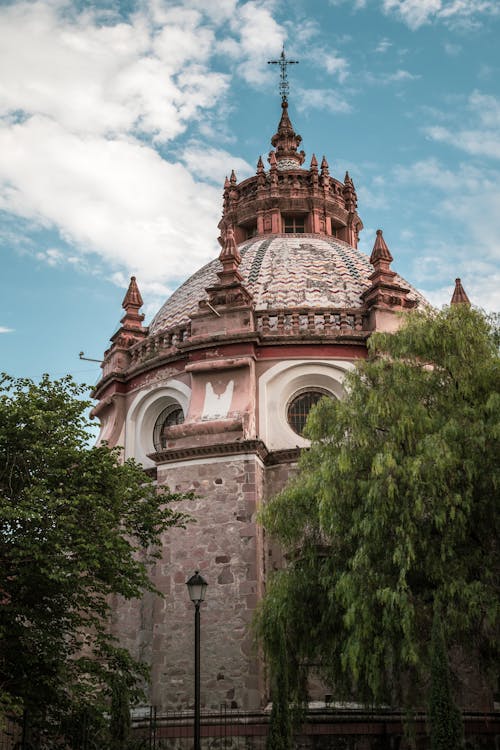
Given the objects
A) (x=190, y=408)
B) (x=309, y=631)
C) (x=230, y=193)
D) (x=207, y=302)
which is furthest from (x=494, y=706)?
(x=230, y=193)

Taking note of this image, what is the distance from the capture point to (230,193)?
35438mm

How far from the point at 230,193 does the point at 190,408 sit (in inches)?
639

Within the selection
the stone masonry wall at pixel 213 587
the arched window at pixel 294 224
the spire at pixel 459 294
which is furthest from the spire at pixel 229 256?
the arched window at pixel 294 224

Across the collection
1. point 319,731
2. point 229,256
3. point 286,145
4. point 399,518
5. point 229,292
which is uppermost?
point 286,145

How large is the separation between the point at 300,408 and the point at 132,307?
28.6 ft

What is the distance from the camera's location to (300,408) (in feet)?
74.0

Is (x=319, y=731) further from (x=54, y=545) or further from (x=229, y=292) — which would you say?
(x=229, y=292)

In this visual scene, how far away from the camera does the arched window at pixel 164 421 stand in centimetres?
2403

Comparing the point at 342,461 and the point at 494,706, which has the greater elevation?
the point at 342,461

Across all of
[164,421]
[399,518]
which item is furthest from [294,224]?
[399,518]

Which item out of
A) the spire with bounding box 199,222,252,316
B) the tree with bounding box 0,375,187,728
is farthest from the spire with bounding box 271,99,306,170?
the tree with bounding box 0,375,187,728

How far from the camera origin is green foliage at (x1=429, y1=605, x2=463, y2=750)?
1209 cm

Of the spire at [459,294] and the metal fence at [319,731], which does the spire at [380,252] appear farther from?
the metal fence at [319,731]

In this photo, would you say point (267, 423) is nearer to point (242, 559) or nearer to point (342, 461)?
point (242, 559)
